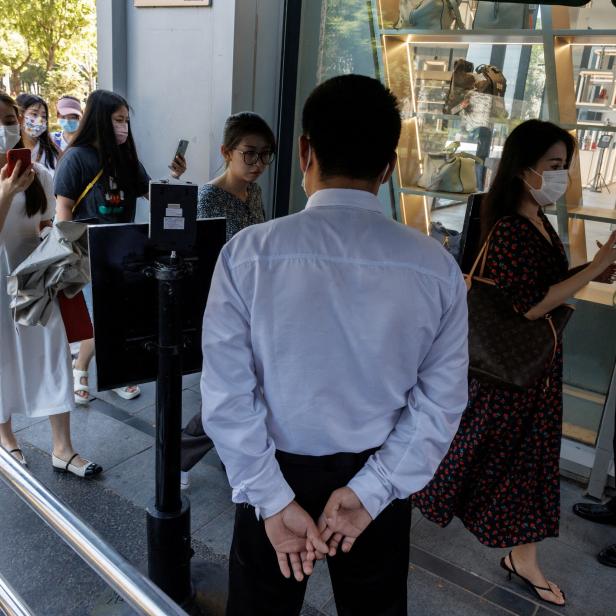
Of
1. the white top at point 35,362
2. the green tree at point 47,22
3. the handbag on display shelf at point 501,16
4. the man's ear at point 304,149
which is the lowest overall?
the white top at point 35,362

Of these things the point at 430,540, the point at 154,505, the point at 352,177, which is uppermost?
the point at 352,177

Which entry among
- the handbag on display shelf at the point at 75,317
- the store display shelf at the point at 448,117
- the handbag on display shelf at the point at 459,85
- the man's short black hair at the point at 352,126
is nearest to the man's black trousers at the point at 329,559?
the man's short black hair at the point at 352,126

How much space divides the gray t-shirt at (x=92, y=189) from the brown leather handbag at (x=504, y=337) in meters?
2.19

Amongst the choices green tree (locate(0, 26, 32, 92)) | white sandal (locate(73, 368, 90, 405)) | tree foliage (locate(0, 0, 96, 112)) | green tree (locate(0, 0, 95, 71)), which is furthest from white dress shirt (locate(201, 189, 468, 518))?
green tree (locate(0, 26, 32, 92))

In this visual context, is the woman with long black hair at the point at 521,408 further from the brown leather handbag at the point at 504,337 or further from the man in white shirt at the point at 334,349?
the man in white shirt at the point at 334,349

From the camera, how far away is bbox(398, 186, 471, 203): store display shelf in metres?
3.92

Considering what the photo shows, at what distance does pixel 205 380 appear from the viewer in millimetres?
1459

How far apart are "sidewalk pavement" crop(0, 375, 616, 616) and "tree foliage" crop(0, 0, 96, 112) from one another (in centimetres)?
779

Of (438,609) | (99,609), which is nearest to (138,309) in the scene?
(99,609)

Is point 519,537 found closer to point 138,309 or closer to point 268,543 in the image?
point 268,543

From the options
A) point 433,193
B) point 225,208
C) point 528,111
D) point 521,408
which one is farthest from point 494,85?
point 521,408

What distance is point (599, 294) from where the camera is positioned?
3.72m

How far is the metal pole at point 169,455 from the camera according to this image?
1.96 m

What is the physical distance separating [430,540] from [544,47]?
282 cm
